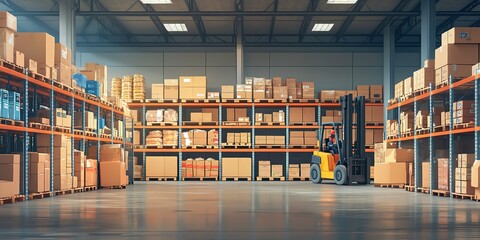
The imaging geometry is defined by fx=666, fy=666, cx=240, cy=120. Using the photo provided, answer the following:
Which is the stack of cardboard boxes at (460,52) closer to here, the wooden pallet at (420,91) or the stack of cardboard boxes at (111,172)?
the wooden pallet at (420,91)

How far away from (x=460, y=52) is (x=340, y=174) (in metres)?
6.29

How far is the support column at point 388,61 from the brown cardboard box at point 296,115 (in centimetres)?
288

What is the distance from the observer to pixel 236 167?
22.5 metres

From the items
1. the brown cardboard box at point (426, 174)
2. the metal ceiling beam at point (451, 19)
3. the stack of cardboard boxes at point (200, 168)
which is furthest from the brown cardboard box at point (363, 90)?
the brown cardboard box at point (426, 174)

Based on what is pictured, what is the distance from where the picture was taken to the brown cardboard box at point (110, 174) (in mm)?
15500

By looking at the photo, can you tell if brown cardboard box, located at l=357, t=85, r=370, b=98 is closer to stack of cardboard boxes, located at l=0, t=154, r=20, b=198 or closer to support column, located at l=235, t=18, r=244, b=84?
support column, located at l=235, t=18, r=244, b=84

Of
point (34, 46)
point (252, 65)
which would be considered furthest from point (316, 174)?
point (34, 46)

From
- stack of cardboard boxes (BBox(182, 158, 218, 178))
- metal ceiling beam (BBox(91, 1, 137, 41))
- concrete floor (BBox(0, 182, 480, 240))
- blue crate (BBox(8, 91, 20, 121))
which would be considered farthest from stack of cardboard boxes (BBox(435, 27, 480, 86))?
metal ceiling beam (BBox(91, 1, 137, 41))

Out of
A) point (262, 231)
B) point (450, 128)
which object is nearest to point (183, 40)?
A: point (450, 128)

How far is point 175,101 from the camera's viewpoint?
22703mm

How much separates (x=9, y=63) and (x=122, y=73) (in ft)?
49.0

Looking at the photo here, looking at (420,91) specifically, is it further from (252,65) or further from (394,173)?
(252,65)

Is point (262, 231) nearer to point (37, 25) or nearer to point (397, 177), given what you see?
point (397, 177)

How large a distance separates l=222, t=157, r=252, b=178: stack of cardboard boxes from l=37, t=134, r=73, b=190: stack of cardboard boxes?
32.1ft
